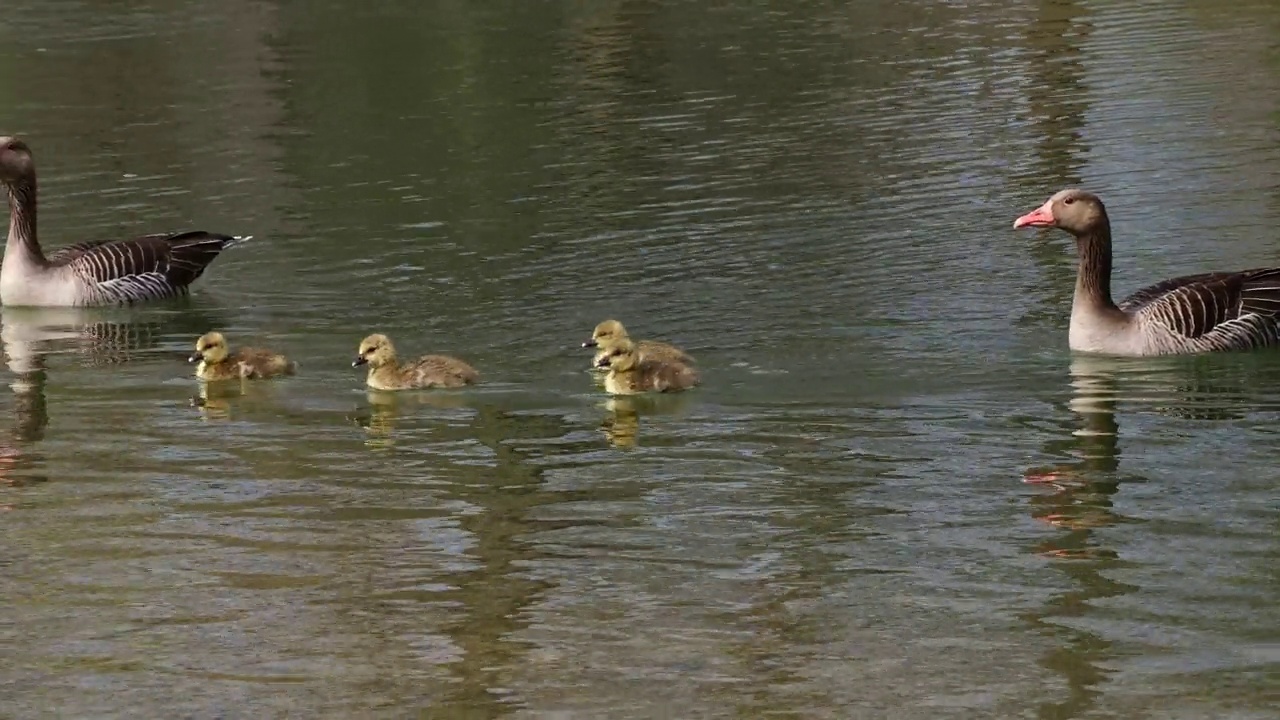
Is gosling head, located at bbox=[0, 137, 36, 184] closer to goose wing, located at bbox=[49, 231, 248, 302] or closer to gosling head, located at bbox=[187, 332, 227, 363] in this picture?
goose wing, located at bbox=[49, 231, 248, 302]

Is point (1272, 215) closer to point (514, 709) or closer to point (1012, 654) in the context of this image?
point (1012, 654)

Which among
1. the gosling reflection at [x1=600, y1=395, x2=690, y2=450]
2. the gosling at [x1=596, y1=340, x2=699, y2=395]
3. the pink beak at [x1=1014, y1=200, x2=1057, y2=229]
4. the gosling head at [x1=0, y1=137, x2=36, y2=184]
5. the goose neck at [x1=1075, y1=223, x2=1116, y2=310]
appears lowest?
the gosling reflection at [x1=600, y1=395, x2=690, y2=450]

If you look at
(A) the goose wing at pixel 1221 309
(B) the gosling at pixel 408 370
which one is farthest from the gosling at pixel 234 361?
(A) the goose wing at pixel 1221 309

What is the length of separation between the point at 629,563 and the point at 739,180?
41.7 ft

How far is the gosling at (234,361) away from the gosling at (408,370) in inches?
29.7

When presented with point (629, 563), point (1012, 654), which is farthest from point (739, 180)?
point (1012, 654)

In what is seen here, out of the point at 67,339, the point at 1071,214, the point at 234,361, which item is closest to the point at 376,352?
the point at 234,361

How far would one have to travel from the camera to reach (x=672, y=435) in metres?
12.3

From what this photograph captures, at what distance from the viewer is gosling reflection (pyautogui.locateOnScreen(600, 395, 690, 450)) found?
40.4 ft

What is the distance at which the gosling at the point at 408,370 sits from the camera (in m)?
13.7

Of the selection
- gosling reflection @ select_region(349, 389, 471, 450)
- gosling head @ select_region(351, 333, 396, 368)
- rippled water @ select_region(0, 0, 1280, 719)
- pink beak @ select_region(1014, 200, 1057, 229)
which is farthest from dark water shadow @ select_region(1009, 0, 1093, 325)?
gosling head @ select_region(351, 333, 396, 368)

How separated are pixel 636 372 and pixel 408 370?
4.91ft

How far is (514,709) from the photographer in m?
7.91

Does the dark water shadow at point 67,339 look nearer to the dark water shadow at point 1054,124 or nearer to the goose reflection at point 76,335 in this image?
the goose reflection at point 76,335
